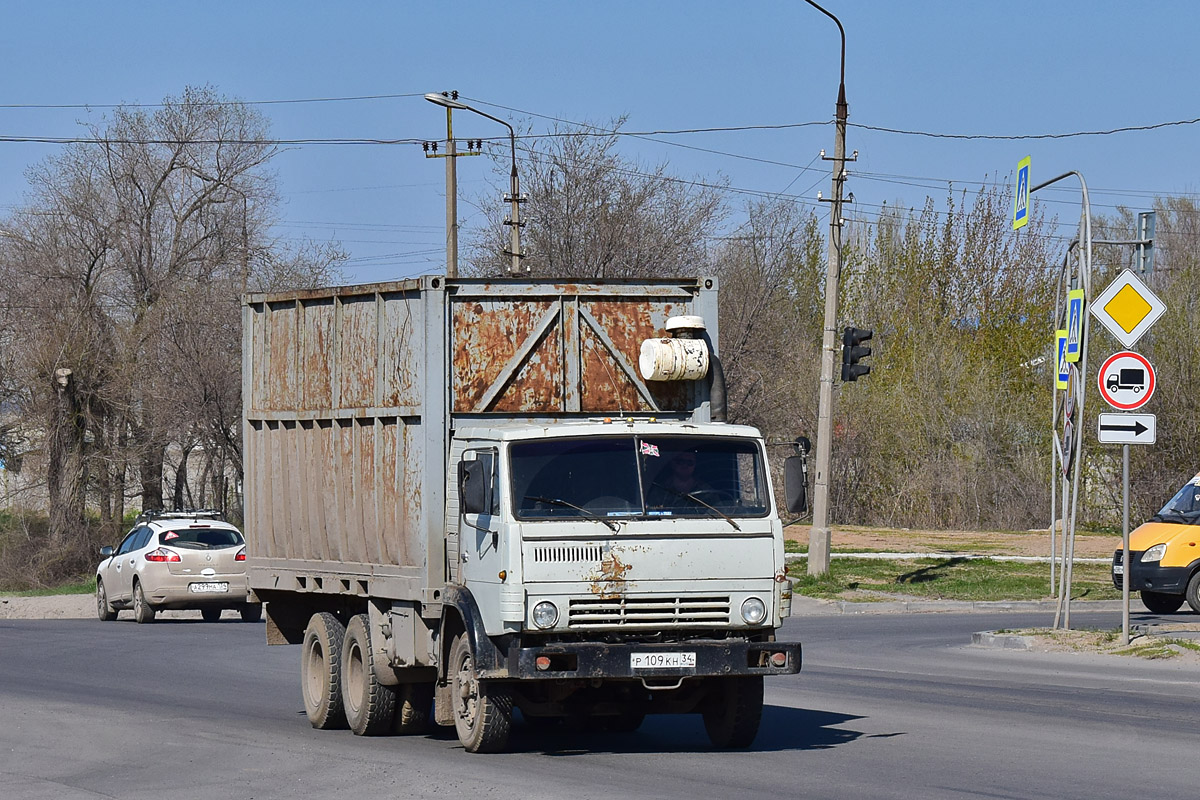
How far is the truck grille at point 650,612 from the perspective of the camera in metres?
9.95

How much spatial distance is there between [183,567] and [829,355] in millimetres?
11751

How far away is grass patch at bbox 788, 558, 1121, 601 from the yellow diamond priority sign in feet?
35.7

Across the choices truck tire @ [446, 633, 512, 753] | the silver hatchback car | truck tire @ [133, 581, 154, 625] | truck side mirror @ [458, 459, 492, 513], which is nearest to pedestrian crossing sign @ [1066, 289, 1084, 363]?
truck side mirror @ [458, 459, 492, 513]

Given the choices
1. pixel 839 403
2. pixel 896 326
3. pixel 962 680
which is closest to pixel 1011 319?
pixel 896 326

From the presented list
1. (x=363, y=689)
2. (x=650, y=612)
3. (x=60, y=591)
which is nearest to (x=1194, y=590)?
(x=363, y=689)

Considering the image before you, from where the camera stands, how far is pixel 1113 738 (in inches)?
453

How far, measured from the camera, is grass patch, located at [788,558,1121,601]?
93.8 ft

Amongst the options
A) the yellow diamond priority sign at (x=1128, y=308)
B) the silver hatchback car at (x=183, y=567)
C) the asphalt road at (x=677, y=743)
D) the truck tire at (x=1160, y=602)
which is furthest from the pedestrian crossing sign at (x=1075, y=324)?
the silver hatchback car at (x=183, y=567)

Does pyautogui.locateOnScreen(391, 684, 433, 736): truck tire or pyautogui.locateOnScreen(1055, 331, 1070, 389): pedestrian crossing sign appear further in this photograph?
pyautogui.locateOnScreen(1055, 331, 1070, 389): pedestrian crossing sign

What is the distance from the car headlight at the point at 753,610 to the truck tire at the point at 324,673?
3.85 metres

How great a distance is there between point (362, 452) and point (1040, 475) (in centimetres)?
3741

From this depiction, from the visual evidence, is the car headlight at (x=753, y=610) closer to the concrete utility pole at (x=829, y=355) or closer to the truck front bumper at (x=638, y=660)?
the truck front bumper at (x=638, y=660)

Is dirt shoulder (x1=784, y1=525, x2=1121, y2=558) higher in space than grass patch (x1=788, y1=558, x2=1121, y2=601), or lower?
lower

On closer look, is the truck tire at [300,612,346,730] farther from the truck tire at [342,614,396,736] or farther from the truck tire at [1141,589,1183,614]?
the truck tire at [1141,589,1183,614]
